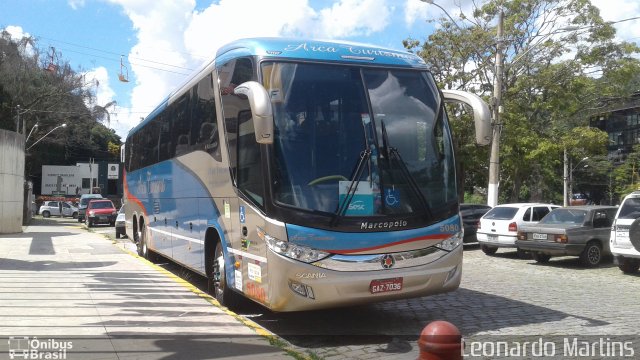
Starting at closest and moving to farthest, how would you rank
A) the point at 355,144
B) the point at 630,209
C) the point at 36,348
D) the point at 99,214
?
the point at 36,348 → the point at 355,144 → the point at 630,209 → the point at 99,214

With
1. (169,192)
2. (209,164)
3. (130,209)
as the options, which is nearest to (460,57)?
(130,209)

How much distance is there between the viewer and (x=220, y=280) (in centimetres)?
854

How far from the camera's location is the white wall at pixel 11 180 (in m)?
23.8

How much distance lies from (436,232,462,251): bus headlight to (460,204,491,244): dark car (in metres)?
12.5

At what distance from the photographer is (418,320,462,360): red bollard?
3002 mm

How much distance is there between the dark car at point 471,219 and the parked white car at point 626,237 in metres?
6.82

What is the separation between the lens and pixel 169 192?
1194 centimetres

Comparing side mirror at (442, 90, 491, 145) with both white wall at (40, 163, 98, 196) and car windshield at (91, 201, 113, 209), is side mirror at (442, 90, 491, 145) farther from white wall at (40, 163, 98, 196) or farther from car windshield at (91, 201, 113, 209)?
white wall at (40, 163, 98, 196)

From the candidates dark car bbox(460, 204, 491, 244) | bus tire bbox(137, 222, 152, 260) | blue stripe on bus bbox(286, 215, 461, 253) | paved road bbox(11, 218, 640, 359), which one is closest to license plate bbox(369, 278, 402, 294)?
blue stripe on bus bbox(286, 215, 461, 253)

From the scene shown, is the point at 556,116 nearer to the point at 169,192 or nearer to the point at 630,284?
the point at 630,284

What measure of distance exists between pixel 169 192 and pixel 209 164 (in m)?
3.50

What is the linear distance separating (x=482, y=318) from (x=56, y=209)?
5243 centimetres

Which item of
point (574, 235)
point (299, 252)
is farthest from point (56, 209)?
point (299, 252)

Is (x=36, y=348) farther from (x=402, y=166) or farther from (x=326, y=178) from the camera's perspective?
(x=402, y=166)
